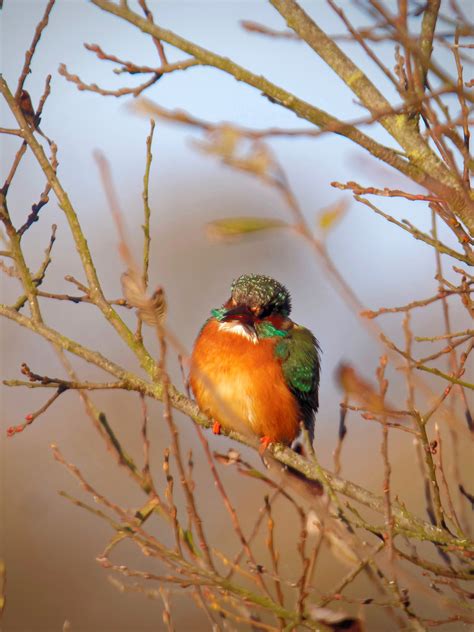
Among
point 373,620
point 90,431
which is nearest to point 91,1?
point 373,620

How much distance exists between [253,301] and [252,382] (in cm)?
44

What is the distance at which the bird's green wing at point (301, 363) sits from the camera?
4.18 meters

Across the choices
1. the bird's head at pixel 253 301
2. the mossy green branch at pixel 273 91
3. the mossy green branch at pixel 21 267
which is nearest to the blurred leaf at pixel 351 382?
the mossy green branch at pixel 273 91

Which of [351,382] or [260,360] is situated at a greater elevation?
[260,360]

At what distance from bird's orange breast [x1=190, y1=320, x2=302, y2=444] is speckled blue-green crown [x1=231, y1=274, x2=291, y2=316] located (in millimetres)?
196

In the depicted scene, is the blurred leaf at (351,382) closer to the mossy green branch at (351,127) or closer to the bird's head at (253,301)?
the mossy green branch at (351,127)

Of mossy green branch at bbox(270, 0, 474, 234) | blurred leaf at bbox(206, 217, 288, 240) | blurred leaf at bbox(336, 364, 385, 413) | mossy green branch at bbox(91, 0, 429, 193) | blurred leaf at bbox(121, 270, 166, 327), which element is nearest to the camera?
blurred leaf at bbox(206, 217, 288, 240)

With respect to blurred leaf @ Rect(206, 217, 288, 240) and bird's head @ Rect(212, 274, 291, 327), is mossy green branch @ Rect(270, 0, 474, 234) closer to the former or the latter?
blurred leaf @ Rect(206, 217, 288, 240)

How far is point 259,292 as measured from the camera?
4.14m

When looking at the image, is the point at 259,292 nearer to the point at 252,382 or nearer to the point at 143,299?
the point at 252,382

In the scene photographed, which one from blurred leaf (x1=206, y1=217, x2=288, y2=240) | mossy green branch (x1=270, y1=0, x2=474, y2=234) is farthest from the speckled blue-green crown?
blurred leaf (x1=206, y1=217, x2=288, y2=240)

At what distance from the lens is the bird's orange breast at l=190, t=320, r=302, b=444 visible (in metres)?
4.00

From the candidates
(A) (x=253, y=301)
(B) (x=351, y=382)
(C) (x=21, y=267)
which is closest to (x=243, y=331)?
(A) (x=253, y=301)

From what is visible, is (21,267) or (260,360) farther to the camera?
(260,360)
